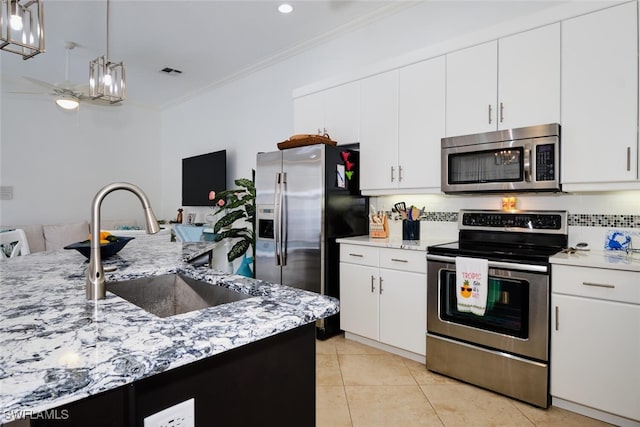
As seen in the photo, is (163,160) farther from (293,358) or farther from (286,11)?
(293,358)

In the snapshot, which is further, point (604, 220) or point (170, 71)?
point (170, 71)

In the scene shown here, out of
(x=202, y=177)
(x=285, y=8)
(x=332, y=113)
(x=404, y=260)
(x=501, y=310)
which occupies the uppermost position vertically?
(x=285, y=8)

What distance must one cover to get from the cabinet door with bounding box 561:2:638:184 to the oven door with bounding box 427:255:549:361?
0.69m

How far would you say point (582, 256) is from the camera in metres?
2.10

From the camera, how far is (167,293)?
1.68 meters

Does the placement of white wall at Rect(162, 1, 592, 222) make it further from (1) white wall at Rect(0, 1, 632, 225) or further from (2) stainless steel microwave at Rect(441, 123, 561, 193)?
(2) stainless steel microwave at Rect(441, 123, 561, 193)

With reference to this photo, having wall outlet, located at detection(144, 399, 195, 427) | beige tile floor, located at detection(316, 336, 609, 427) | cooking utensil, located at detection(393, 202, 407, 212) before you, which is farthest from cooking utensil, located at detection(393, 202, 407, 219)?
wall outlet, located at detection(144, 399, 195, 427)

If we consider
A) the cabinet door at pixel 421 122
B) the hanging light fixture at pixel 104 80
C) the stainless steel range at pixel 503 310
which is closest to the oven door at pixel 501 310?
the stainless steel range at pixel 503 310

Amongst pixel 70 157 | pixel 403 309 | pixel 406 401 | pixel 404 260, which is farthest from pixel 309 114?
pixel 70 157

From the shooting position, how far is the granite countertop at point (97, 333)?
0.61m

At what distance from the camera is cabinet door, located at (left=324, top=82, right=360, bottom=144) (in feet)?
10.9

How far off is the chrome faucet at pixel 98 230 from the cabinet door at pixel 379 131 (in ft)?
7.52

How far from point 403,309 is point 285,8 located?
281cm

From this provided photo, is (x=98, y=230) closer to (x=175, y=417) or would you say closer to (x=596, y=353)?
(x=175, y=417)
